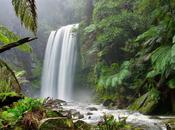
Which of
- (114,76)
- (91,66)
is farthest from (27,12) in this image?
(91,66)

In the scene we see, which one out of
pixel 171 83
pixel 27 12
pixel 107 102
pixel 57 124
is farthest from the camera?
pixel 107 102

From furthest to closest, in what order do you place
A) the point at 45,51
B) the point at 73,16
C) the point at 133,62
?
1. the point at 73,16
2. the point at 45,51
3. the point at 133,62

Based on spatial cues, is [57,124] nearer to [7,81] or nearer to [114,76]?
[7,81]

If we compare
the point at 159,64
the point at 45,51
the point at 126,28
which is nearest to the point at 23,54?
the point at 45,51

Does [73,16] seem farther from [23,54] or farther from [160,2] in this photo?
[160,2]

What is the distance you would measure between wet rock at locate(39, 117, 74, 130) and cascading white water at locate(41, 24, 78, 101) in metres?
16.9

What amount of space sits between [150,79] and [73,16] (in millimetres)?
17957

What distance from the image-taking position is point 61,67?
2266cm

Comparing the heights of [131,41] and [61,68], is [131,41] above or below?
below

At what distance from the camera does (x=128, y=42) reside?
1547cm

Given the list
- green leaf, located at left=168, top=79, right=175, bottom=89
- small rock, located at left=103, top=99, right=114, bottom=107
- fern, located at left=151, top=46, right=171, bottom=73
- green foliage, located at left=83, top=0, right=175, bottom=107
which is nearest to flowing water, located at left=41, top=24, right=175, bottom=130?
green foliage, located at left=83, top=0, right=175, bottom=107

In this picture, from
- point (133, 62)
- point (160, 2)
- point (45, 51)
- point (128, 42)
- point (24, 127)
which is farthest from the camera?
point (45, 51)

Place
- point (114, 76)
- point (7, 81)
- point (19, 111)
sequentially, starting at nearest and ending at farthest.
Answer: point (19, 111) < point (7, 81) < point (114, 76)

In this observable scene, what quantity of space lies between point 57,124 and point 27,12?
1.70m
